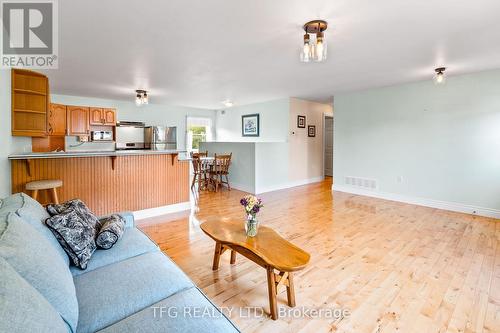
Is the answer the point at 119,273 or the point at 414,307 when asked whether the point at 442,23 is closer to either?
the point at 414,307

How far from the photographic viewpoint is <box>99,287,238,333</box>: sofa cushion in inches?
39.8

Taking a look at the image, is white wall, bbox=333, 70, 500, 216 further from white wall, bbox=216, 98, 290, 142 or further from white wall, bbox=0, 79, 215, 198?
white wall, bbox=0, 79, 215, 198

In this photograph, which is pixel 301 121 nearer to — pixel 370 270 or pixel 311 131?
pixel 311 131

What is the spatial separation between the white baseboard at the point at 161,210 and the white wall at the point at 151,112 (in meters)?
4.03

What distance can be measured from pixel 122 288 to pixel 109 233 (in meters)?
0.60

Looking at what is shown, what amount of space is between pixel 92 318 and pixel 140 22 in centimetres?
242

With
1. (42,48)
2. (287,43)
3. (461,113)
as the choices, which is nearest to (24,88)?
(42,48)

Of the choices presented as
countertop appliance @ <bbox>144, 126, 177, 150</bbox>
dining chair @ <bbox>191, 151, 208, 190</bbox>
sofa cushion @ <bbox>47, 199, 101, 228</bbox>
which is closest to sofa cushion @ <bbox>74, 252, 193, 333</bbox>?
sofa cushion @ <bbox>47, 199, 101, 228</bbox>

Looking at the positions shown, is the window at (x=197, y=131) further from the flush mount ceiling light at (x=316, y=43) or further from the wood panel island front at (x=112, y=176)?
the flush mount ceiling light at (x=316, y=43)

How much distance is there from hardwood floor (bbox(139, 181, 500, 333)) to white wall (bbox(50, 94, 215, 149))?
446cm

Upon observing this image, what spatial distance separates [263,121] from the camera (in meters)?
7.05

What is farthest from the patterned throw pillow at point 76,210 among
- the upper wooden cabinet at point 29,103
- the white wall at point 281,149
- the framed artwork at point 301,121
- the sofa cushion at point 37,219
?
the framed artwork at point 301,121

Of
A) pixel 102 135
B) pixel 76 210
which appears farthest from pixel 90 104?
pixel 76 210

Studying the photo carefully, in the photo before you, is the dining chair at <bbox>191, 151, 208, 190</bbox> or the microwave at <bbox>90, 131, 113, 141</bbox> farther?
the microwave at <bbox>90, 131, 113, 141</bbox>
